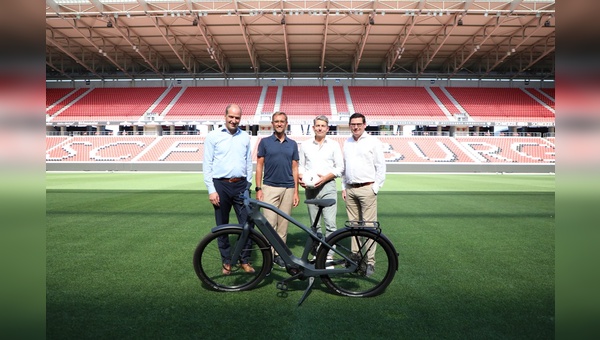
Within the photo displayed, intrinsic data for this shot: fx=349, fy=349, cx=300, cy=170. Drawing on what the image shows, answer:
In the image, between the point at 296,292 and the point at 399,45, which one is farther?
the point at 399,45

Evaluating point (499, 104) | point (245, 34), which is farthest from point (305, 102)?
point (499, 104)

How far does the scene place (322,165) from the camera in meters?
4.71

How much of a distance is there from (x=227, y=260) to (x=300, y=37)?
26713 millimetres

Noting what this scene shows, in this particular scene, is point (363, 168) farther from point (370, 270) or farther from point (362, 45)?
point (362, 45)

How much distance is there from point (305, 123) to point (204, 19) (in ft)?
40.5

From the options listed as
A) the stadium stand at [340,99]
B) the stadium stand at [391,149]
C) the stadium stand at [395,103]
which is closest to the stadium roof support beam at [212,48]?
the stadium stand at [391,149]

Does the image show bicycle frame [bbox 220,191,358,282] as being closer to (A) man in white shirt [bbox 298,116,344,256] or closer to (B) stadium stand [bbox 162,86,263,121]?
(A) man in white shirt [bbox 298,116,344,256]

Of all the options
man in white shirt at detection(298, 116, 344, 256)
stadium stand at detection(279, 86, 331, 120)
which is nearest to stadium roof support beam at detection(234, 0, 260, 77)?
stadium stand at detection(279, 86, 331, 120)

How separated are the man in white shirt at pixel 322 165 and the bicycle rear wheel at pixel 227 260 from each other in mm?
1049

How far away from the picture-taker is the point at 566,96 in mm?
882

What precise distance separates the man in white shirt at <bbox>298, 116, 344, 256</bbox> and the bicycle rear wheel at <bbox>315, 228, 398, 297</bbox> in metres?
0.86

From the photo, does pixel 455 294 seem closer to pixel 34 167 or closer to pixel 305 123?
pixel 34 167

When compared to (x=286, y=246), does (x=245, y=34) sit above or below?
above

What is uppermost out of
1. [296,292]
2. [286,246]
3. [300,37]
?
[300,37]
